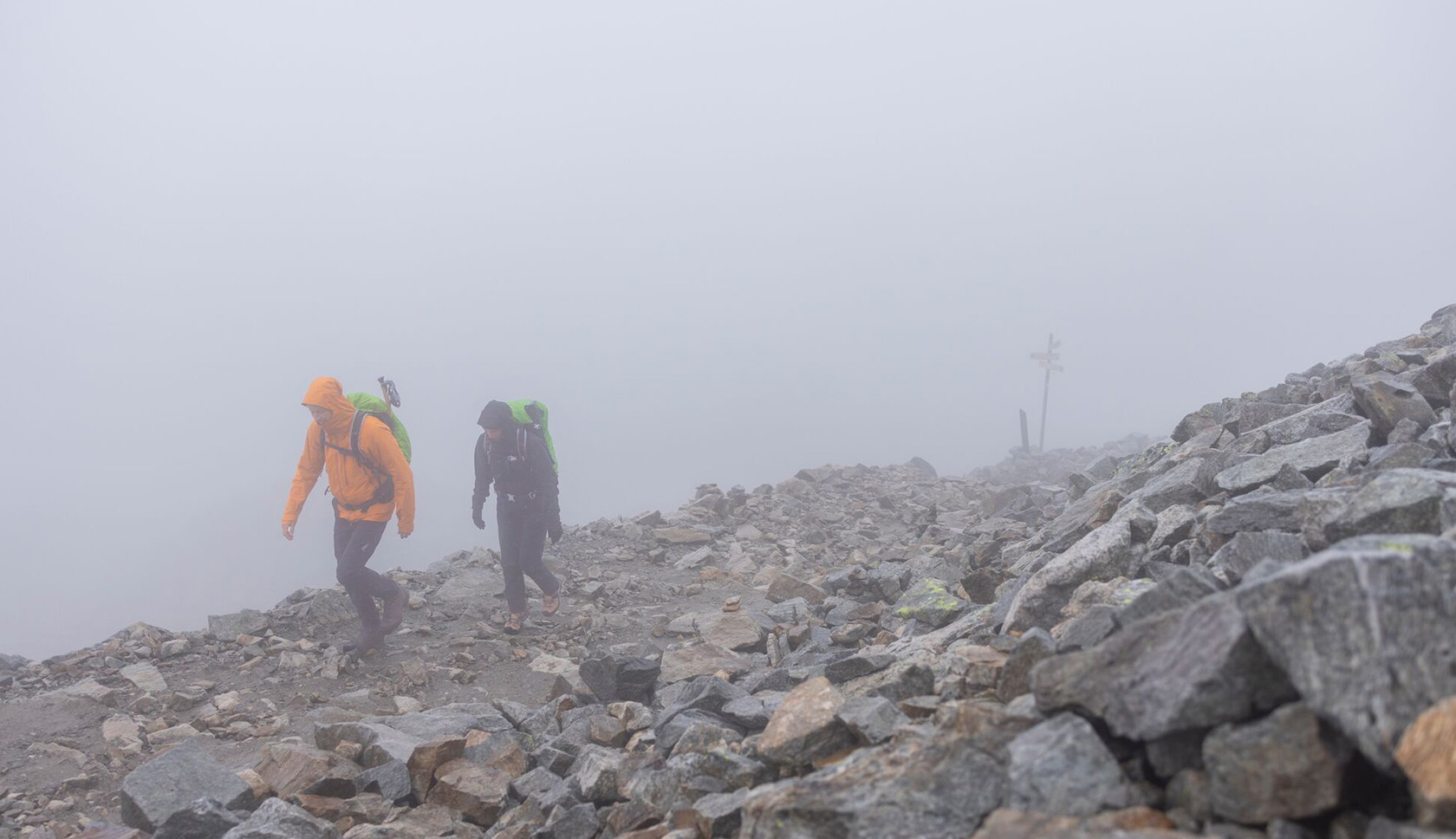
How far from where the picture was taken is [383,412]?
9109 millimetres

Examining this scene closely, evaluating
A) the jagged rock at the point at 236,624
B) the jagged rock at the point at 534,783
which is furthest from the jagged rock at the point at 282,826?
the jagged rock at the point at 236,624

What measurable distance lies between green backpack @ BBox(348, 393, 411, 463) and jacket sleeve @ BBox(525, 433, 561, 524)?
4.70 feet

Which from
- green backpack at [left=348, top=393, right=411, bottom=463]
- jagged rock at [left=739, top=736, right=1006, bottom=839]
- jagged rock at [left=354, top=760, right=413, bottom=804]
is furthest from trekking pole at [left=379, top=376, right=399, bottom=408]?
jagged rock at [left=739, top=736, right=1006, bottom=839]

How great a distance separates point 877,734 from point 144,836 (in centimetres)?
426

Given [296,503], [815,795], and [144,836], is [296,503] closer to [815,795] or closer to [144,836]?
[144,836]

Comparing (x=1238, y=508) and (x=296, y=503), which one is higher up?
(x=296, y=503)

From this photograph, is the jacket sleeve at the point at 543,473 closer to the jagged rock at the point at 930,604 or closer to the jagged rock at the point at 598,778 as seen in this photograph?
the jagged rock at the point at 930,604

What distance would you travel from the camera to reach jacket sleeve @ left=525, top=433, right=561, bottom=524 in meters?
9.68

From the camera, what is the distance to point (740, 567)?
40.4ft

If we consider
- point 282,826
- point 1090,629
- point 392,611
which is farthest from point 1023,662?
point 392,611

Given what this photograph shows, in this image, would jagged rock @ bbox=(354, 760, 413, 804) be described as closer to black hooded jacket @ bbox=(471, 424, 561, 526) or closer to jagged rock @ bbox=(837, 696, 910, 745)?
jagged rock @ bbox=(837, 696, 910, 745)

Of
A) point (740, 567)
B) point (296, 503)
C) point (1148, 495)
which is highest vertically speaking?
point (296, 503)

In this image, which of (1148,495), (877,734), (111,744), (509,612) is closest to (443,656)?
(509,612)

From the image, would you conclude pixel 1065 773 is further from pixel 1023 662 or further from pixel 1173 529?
pixel 1173 529
